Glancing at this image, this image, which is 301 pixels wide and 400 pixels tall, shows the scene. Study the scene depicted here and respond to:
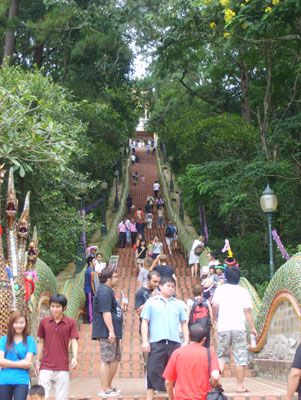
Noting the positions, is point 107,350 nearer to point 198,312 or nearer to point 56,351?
→ point 56,351

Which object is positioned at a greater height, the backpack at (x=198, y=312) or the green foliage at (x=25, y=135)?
the green foliage at (x=25, y=135)

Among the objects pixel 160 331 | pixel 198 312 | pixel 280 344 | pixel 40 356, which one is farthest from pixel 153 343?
pixel 280 344

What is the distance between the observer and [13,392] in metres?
5.67

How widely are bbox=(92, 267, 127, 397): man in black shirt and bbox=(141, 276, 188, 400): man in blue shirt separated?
2.44ft

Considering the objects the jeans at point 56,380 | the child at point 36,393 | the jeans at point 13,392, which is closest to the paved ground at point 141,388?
the jeans at point 56,380

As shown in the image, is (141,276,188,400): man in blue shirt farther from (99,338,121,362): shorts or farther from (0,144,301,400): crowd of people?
(99,338,121,362): shorts

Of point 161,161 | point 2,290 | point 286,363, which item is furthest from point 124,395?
point 161,161

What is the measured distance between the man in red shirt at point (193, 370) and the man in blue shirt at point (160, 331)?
3.92 ft

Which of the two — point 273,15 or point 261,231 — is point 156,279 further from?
point 261,231

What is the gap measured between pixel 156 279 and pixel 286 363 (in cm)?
268

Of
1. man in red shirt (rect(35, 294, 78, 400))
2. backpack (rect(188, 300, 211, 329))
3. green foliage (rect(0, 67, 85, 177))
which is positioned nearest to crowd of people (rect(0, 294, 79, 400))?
man in red shirt (rect(35, 294, 78, 400))

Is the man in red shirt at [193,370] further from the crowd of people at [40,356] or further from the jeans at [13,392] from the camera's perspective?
the jeans at [13,392]

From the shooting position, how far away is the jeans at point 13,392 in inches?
222

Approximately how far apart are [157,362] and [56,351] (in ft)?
3.58
